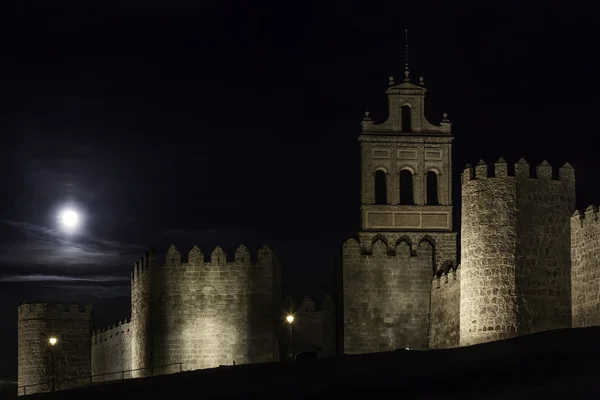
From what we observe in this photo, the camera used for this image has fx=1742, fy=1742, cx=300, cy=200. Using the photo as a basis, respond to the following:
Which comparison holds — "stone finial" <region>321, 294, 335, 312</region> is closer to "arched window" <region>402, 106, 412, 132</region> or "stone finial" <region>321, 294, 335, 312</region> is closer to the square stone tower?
the square stone tower

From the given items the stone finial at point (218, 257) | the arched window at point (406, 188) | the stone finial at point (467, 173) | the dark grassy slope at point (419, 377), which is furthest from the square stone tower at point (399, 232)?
the dark grassy slope at point (419, 377)

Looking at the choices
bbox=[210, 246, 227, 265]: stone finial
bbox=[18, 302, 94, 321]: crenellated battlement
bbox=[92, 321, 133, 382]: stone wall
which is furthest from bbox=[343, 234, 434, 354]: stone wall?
bbox=[18, 302, 94, 321]: crenellated battlement

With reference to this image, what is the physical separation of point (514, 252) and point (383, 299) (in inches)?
300

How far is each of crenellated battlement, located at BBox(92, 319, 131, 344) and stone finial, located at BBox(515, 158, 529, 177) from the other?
1695cm

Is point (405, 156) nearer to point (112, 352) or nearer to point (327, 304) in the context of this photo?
point (327, 304)

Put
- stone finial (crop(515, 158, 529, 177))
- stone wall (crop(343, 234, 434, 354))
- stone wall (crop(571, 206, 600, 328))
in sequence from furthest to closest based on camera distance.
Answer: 1. stone wall (crop(343, 234, 434, 354))
2. stone finial (crop(515, 158, 529, 177))
3. stone wall (crop(571, 206, 600, 328))

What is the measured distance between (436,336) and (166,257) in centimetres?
782

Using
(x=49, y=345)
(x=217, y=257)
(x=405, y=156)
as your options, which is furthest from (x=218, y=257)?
(x=49, y=345)

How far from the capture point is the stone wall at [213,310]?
46969 mm

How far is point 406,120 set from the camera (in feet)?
175

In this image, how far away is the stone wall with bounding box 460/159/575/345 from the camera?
132 feet

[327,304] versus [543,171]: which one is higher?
[543,171]

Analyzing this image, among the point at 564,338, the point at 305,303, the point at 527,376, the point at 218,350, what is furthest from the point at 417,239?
the point at 527,376

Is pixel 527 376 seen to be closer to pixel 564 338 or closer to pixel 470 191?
pixel 564 338
